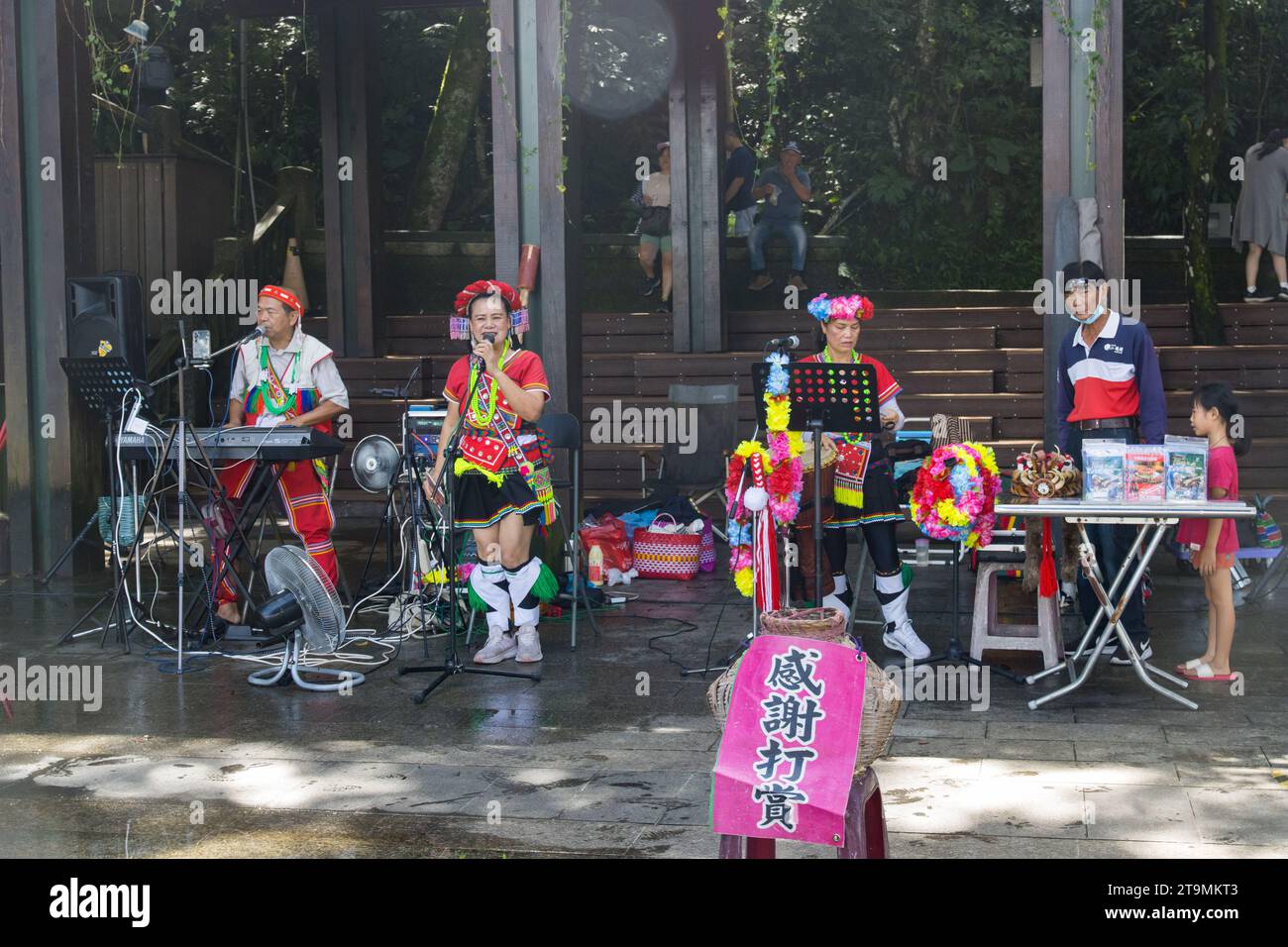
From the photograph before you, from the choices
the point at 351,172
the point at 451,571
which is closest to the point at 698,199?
the point at 351,172

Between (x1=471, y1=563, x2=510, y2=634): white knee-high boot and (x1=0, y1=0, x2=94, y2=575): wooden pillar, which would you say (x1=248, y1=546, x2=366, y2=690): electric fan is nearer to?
(x1=471, y1=563, x2=510, y2=634): white knee-high boot

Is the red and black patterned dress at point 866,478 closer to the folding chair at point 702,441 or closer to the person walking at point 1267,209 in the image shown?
the folding chair at point 702,441

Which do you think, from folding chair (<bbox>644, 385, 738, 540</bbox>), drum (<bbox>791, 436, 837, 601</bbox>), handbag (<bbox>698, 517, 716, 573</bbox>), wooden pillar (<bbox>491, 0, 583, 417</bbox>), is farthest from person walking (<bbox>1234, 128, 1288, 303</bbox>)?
drum (<bbox>791, 436, 837, 601</bbox>)

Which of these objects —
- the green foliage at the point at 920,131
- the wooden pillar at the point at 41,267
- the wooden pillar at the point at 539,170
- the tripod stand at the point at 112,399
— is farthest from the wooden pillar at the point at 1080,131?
the green foliage at the point at 920,131

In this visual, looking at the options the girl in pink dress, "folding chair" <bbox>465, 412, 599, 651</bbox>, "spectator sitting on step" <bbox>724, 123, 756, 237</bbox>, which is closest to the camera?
the girl in pink dress

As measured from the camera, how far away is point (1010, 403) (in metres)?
13.3

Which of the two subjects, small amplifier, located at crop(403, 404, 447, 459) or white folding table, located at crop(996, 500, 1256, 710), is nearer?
white folding table, located at crop(996, 500, 1256, 710)

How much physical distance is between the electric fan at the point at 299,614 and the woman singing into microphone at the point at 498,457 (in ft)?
2.48

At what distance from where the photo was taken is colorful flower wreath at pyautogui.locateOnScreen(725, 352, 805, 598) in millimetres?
7527

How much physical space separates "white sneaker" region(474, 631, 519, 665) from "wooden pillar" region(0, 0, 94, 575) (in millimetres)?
3983

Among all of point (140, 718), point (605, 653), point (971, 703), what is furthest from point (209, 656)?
point (971, 703)

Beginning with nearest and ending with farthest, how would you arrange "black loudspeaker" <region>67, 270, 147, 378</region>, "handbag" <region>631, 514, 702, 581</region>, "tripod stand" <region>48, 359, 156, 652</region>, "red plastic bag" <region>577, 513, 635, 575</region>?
"tripod stand" <region>48, 359, 156, 652</region>, "black loudspeaker" <region>67, 270, 147, 378</region>, "red plastic bag" <region>577, 513, 635, 575</region>, "handbag" <region>631, 514, 702, 581</region>

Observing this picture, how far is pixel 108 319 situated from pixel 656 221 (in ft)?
22.1

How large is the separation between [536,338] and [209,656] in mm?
2757
